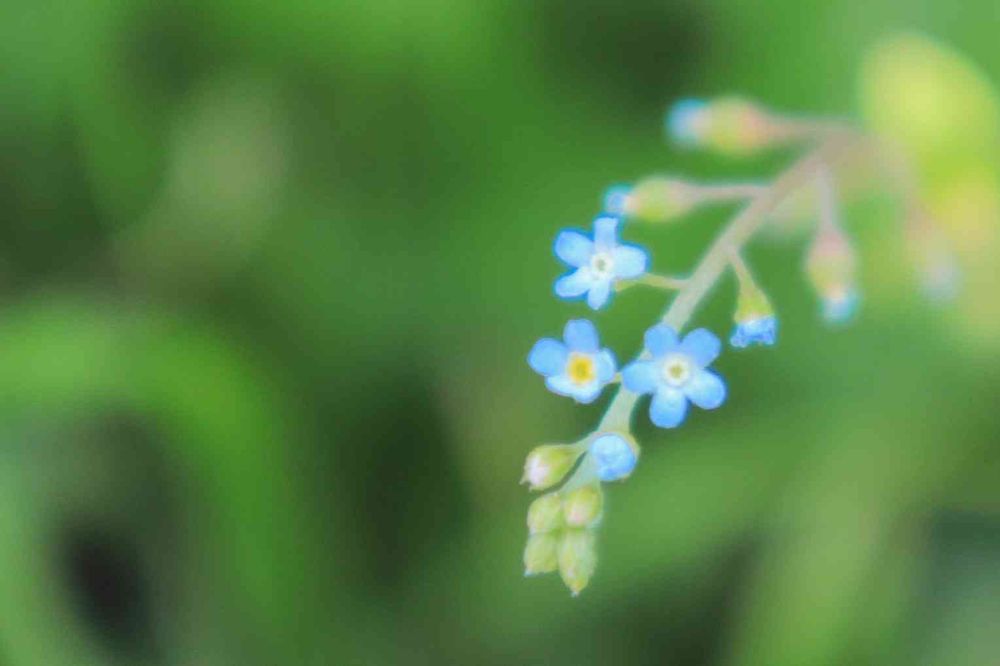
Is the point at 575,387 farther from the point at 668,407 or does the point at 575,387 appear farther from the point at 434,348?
the point at 434,348

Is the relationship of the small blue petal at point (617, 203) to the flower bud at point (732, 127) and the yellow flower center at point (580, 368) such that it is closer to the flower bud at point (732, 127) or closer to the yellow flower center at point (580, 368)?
the yellow flower center at point (580, 368)

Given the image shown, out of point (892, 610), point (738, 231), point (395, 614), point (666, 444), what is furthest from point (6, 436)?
point (892, 610)

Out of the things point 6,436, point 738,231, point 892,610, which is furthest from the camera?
point 892,610

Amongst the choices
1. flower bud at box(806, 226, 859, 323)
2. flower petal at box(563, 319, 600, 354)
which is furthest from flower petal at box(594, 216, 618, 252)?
flower bud at box(806, 226, 859, 323)

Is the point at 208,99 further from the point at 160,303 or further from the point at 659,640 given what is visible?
the point at 659,640

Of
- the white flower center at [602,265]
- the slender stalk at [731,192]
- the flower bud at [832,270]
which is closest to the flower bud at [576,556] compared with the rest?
the white flower center at [602,265]
